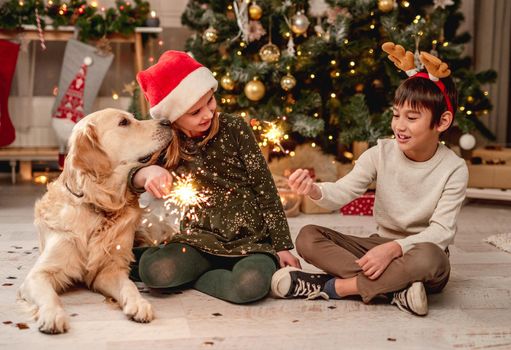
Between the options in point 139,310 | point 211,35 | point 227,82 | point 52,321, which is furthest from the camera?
point 211,35

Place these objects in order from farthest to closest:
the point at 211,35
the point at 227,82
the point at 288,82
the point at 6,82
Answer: the point at 6,82 < the point at 211,35 < the point at 227,82 < the point at 288,82

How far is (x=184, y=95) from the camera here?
2.14 meters

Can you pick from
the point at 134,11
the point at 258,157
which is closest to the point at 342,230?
the point at 258,157

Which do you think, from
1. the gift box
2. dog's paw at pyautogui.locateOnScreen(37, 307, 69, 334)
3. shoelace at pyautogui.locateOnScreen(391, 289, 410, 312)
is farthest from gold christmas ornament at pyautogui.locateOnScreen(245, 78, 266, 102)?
dog's paw at pyautogui.locateOnScreen(37, 307, 69, 334)

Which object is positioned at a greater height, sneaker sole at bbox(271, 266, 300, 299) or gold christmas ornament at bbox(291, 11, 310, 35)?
gold christmas ornament at bbox(291, 11, 310, 35)

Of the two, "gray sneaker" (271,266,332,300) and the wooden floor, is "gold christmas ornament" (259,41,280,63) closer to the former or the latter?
the wooden floor

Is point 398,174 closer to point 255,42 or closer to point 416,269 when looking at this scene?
point 416,269

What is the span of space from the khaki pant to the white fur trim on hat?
0.55 m

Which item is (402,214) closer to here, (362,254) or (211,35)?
(362,254)

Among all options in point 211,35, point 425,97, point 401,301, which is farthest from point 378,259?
point 211,35

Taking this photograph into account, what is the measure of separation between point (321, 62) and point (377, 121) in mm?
454

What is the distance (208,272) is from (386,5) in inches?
83.1

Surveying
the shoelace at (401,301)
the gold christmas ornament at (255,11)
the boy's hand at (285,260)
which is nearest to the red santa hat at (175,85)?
the boy's hand at (285,260)

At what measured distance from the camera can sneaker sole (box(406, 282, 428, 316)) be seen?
1.95 metres
